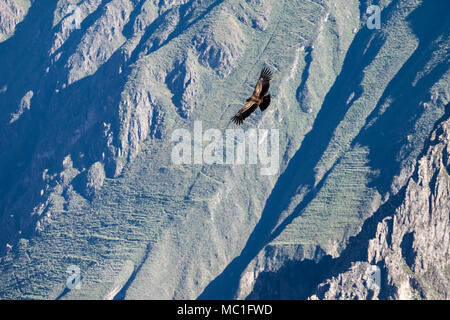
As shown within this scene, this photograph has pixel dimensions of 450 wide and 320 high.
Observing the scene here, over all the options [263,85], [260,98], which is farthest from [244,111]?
[263,85]

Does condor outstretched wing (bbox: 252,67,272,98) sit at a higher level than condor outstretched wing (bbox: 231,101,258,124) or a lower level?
higher

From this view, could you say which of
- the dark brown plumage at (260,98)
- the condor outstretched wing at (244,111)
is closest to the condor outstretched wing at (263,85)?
the dark brown plumage at (260,98)

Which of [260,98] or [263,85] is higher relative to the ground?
[263,85]

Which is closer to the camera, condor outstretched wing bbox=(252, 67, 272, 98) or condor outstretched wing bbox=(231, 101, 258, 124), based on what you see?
condor outstretched wing bbox=(231, 101, 258, 124)

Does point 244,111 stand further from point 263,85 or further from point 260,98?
point 263,85

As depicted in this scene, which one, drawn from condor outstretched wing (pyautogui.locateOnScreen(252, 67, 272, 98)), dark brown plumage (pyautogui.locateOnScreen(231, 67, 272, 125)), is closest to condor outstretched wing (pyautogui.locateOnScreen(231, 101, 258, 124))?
dark brown plumage (pyautogui.locateOnScreen(231, 67, 272, 125))

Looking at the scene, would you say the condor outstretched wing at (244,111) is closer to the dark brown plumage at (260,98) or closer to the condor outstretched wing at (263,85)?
the dark brown plumage at (260,98)

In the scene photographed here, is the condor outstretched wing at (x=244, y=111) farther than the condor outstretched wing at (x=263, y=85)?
No

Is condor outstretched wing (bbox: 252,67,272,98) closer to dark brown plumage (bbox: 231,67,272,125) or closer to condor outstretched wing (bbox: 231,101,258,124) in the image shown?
dark brown plumage (bbox: 231,67,272,125)

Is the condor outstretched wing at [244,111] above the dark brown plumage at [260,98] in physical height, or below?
below
